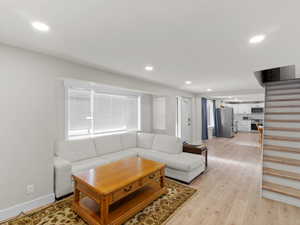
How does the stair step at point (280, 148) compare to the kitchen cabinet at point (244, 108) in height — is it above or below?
below

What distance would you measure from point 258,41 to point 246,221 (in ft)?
7.70

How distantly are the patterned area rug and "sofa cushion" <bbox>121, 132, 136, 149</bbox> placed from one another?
1790mm

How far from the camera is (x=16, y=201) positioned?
2029 millimetres

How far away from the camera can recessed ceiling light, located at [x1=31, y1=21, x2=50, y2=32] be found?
149 centimetres

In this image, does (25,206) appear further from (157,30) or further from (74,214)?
(157,30)

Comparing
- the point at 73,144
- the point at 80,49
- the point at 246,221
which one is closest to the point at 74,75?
the point at 80,49

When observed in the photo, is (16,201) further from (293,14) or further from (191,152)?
(293,14)

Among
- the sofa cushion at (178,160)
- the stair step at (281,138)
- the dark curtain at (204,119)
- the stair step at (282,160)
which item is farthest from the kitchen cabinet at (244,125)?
the sofa cushion at (178,160)

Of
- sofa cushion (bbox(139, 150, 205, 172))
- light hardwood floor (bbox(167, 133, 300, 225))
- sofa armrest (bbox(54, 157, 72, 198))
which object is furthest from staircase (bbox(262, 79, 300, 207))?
sofa armrest (bbox(54, 157, 72, 198))

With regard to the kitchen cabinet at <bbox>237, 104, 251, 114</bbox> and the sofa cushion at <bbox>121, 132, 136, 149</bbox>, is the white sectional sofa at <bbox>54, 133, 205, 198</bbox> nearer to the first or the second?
the sofa cushion at <bbox>121, 132, 136, 149</bbox>

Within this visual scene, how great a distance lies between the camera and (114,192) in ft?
5.98

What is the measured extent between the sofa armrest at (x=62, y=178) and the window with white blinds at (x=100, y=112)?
1.15m

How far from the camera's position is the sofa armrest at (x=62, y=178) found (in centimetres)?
237

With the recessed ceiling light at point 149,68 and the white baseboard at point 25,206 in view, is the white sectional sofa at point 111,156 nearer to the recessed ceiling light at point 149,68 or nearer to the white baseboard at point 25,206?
the white baseboard at point 25,206
